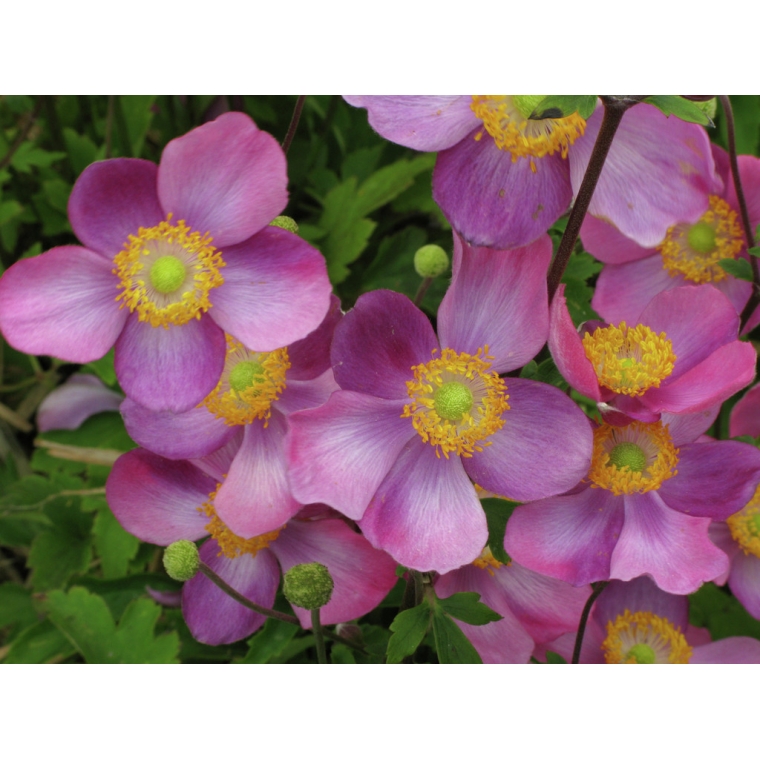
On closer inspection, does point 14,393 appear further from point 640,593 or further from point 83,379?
point 640,593

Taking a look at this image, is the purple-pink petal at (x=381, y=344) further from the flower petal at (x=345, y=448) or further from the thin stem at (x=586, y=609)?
the thin stem at (x=586, y=609)

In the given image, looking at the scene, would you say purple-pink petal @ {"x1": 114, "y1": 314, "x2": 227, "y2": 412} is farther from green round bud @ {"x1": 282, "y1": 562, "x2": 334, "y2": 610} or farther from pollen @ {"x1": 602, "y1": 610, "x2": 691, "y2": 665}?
pollen @ {"x1": 602, "y1": 610, "x2": 691, "y2": 665}

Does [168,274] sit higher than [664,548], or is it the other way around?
[168,274]

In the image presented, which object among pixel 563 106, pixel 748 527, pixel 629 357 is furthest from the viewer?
pixel 748 527

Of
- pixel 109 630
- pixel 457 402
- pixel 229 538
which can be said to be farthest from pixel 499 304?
pixel 109 630

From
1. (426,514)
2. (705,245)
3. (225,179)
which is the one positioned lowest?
(426,514)

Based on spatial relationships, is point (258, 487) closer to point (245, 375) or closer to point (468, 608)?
point (245, 375)

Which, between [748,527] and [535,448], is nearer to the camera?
[535,448]

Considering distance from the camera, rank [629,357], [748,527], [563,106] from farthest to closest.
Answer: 1. [748,527]
2. [629,357]
3. [563,106]
